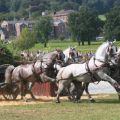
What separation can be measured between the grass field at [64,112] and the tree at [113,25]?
111058 mm

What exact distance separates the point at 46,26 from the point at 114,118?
153 m

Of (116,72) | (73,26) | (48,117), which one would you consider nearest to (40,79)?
(116,72)

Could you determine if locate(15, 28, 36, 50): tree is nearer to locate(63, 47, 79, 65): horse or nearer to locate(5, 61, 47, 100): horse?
locate(63, 47, 79, 65): horse

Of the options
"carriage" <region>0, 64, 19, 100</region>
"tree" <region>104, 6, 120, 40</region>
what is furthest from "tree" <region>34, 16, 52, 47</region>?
"carriage" <region>0, 64, 19, 100</region>

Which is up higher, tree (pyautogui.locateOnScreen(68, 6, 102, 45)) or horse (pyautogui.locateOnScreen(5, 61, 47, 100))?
horse (pyautogui.locateOnScreen(5, 61, 47, 100))

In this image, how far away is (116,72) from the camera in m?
18.8

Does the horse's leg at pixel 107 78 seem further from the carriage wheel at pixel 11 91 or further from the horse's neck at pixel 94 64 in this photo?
the carriage wheel at pixel 11 91

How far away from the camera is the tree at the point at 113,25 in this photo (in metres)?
130

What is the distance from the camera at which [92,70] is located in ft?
59.2

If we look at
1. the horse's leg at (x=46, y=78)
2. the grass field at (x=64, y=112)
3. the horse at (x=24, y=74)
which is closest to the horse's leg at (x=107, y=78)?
the grass field at (x=64, y=112)

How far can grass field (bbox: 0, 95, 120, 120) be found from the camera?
45.2 ft

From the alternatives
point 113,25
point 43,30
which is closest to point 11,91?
point 113,25

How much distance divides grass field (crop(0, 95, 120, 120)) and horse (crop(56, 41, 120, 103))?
1075 millimetres

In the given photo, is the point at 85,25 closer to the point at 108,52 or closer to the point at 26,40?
the point at 26,40
